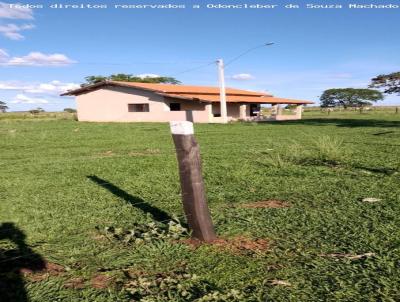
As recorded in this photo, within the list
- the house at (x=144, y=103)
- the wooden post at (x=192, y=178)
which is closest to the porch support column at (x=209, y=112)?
the house at (x=144, y=103)

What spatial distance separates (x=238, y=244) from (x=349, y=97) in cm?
11188

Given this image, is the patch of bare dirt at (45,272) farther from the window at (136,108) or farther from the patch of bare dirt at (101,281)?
the window at (136,108)

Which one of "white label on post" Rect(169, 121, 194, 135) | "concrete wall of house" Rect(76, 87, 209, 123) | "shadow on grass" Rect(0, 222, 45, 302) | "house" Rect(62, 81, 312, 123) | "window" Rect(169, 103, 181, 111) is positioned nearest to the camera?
"shadow on grass" Rect(0, 222, 45, 302)

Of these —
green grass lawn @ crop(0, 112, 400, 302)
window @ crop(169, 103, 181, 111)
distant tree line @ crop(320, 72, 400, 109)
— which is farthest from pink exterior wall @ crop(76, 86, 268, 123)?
distant tree line @ crop(320, 72, 400, 109)

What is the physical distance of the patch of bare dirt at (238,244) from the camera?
3.68 meters

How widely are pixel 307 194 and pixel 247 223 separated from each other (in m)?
1.68

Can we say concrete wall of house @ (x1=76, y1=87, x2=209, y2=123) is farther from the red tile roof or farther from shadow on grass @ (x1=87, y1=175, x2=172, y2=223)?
shadow on grass @ (x1=87, y1=175, x2=172, y2=223)

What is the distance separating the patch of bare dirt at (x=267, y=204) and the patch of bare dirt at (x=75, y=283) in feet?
8.40

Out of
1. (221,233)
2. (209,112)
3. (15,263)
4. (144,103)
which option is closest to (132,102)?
(144,103)

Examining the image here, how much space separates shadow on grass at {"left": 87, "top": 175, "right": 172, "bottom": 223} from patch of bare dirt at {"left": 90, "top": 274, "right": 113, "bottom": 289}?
4.71ft

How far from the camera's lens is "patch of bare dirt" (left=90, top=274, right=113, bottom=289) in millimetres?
3071

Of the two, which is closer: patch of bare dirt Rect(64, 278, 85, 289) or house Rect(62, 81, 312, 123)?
patch of bare dirt Rect(64, 278, 85, 289)

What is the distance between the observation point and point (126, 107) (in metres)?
36.5

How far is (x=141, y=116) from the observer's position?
118 ft
